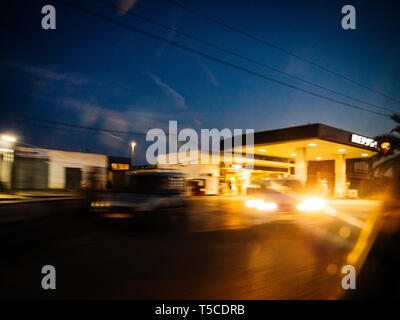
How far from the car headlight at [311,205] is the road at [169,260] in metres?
1.53

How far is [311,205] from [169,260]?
7.43 m

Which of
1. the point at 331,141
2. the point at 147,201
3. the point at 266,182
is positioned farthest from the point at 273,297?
the point at 331,141

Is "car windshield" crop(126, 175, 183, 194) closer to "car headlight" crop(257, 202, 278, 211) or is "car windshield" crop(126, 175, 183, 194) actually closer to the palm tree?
"car headlight" crop(257, 202, 278, 211)

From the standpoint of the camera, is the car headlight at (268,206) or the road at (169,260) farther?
the car headlight at (268,206)

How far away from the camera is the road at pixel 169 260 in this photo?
141 inches

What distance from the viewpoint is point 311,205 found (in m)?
10.4

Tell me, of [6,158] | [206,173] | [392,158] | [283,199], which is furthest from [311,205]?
[6,158]

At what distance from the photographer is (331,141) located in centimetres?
2319

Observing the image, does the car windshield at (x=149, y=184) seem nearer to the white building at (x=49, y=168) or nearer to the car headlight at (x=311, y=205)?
the car headlight at (x=311, y=205)

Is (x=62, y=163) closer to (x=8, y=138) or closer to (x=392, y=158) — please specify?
(x=8, y=138)

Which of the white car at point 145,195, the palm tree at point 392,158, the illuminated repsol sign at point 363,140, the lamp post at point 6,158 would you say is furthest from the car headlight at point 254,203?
the lamp post at point 6,158
